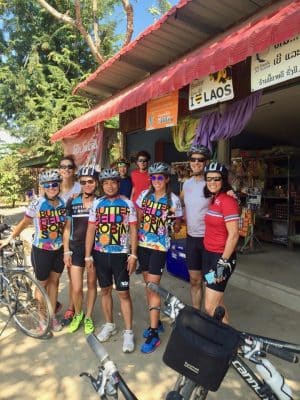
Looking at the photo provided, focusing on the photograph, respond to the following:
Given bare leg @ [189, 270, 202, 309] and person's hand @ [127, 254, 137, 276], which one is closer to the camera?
person's hand @ [127, 254, 137, 276]

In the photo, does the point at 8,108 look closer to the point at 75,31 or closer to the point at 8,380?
the point at 75,31

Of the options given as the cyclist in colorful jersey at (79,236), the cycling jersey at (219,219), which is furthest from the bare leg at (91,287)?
the cycling jersey at (219,219)

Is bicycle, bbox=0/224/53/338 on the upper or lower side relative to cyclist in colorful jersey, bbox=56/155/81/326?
lower

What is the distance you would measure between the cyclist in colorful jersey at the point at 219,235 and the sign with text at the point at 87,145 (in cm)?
452

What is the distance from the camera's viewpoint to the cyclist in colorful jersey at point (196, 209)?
3549 mm

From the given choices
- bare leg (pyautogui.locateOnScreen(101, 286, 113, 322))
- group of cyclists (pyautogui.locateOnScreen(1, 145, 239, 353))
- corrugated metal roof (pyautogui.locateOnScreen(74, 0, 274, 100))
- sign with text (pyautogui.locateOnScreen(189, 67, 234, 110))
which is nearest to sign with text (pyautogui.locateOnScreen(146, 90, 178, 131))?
sign with text (pyautogui.locateOnScreen(189, 67, 234, 110))

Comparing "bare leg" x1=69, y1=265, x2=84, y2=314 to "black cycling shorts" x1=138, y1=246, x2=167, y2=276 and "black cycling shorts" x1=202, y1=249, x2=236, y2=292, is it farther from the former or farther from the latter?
"black cycling shorts" x1=202, y1=249, x2=236, y2=292

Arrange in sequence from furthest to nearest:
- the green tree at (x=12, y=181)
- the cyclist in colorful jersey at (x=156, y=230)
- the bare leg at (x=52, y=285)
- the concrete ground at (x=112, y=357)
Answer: the green tree at (x=12, y=181) < the bare leg at (x=52, y=285) < the cyclist in colorful jersey at (x=156, y=230) < the concrete ground at (x=112, y=357)

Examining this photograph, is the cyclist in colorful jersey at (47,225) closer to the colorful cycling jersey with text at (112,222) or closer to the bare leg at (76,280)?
the bare leg at (76,280)

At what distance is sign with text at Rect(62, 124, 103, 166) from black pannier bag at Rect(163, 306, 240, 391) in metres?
6.11

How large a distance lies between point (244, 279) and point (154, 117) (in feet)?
9.16

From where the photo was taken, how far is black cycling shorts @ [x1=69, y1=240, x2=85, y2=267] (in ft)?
12.6

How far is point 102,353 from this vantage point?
4.72 ft

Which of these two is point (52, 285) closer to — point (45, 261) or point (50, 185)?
point (45, 261)
